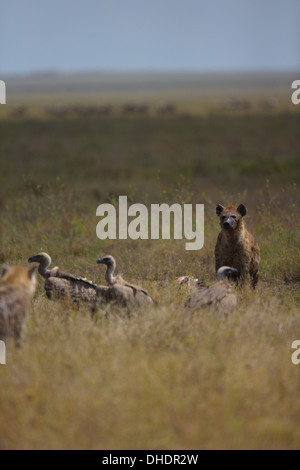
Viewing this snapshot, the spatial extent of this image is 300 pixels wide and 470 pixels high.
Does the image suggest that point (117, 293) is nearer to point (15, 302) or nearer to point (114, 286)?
point (114, 286)

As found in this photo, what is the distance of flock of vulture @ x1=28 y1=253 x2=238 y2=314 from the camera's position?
6465 millimetres

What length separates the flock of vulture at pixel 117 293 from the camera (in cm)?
646

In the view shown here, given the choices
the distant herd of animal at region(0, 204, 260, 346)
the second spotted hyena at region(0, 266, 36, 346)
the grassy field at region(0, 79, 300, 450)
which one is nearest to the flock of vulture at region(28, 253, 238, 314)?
the distant herd of animal at region(0, 204, 260, 346)

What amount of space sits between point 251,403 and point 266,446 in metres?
0.40

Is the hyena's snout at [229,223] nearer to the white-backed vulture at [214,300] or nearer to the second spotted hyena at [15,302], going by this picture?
the white-backed vulture at [214,300]

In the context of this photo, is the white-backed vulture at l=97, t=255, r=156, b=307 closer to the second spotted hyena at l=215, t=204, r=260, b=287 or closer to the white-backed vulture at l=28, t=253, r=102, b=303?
the white-backed vulture at l=28, t=253, r=102, b=303

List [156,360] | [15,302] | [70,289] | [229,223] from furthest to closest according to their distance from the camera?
[229,223], [70,289], [15,302], [156,360]

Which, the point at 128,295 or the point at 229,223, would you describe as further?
the point at 229,223

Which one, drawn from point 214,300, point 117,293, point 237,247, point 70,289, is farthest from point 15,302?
point 237,247

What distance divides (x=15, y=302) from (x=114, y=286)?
1.40m

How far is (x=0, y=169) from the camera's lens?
2045 centimetres

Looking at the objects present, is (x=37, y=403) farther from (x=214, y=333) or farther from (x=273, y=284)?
(x=273, y=284)

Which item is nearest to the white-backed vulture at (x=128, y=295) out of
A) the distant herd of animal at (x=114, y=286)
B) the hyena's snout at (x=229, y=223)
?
the distant herd of animal at (x=114, y=286)

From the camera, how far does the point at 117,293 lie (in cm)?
651
